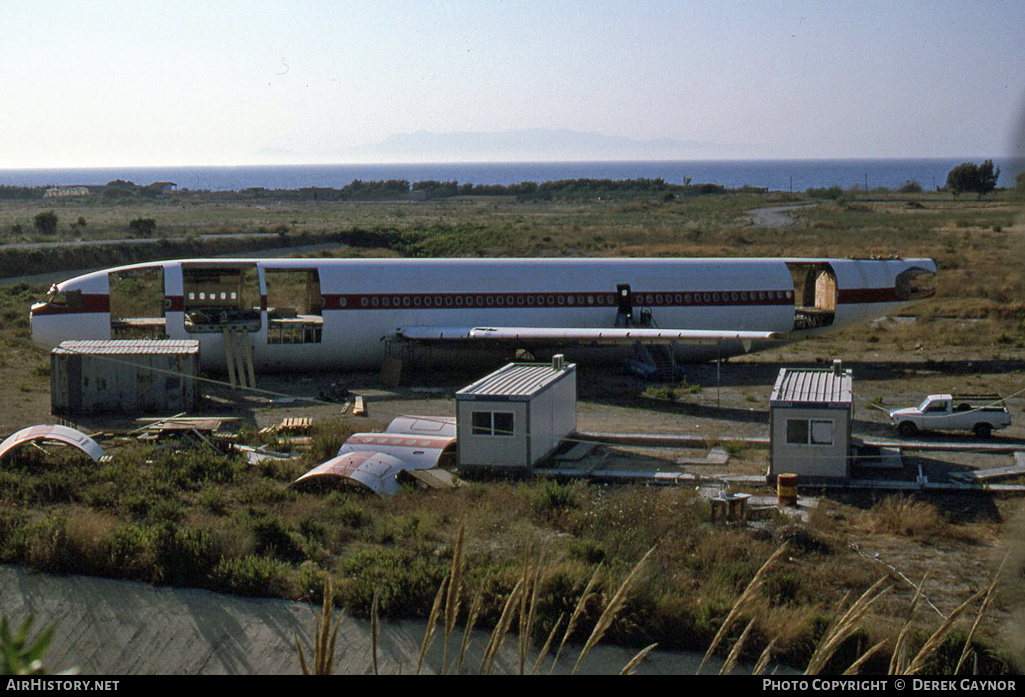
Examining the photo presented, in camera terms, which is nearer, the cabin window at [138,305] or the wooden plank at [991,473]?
the wooden plank at [991,473]

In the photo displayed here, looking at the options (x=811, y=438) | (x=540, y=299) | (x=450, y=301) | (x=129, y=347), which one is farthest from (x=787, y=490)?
(x=129, y=347)

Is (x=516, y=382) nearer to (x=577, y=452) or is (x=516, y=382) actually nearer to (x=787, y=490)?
(x=577, y=452)

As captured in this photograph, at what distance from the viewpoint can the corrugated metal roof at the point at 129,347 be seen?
→ 97.1 feet

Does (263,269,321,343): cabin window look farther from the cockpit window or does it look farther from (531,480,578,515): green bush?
(531,480,578,515): green bush

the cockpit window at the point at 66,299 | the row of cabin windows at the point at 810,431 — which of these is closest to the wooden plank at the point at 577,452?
the row of cabin windows at the point at 810,431

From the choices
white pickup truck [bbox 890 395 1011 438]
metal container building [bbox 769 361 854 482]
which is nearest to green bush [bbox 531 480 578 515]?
metal container building [bbox 769 361 854 482]

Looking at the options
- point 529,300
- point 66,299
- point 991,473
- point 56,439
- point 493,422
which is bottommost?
point 991,473

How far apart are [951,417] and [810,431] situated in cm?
625

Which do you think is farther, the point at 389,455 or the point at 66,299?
the point at 66,299

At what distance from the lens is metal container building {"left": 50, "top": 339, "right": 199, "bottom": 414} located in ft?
96.0

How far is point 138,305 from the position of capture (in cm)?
5047

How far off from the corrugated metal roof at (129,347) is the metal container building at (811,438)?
16.3 meters

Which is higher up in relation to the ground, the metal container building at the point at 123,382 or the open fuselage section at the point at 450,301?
the open fuselage section at the point at 450,301

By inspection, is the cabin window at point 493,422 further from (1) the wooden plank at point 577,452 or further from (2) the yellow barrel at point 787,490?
(2) the yellow barrel at point 787,490
